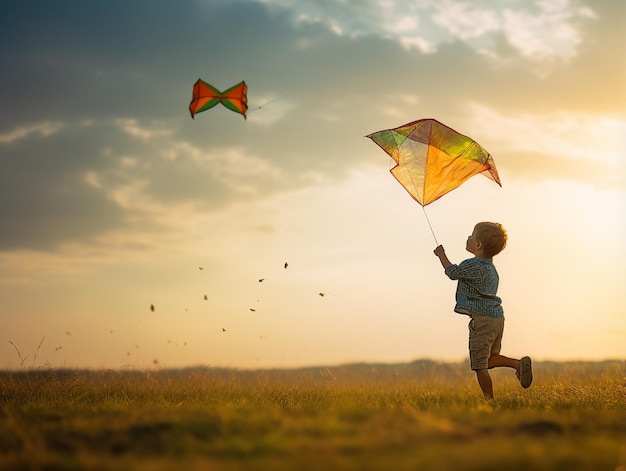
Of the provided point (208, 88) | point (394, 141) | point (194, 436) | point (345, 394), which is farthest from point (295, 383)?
point (194, 436)

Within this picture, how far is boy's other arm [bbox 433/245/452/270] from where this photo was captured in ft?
30.8

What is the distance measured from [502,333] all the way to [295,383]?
342cm

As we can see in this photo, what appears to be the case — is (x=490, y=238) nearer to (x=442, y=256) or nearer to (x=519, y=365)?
(x=442, y=256)

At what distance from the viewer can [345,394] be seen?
966 cm

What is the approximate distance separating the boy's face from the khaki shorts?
0.98 metres

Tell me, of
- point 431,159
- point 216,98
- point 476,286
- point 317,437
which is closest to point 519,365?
point 476,286

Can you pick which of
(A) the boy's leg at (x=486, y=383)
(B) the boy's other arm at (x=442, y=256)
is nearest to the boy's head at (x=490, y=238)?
(B) the boy's other arm at (x=442, y=256)

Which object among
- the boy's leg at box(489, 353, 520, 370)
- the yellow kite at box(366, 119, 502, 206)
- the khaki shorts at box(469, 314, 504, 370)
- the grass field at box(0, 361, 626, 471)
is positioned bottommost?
the grass field at box(0, 361, 626, 471)

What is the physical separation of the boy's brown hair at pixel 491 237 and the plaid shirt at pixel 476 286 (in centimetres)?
17

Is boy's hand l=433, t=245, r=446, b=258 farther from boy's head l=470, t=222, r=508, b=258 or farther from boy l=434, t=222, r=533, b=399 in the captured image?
boy's head l=470, t=222, r=508, b=258

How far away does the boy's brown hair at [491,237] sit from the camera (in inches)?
372

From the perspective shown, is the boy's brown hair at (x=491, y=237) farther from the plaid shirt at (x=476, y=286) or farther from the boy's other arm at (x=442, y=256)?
the boy's other arm at (x=442, y=256)

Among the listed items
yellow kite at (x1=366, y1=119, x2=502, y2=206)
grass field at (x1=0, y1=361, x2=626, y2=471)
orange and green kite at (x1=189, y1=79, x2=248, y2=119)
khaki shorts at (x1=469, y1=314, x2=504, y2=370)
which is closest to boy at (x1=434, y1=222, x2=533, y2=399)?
khaki shorts at (x1=469, y1=314, x2=504, y2=370)

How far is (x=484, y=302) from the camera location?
938 cm
